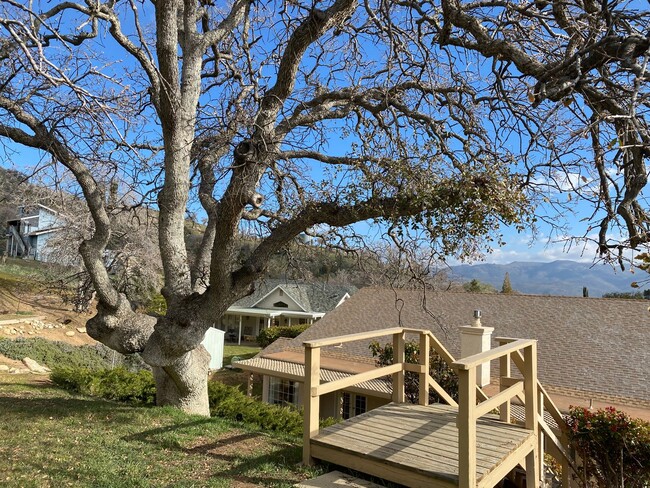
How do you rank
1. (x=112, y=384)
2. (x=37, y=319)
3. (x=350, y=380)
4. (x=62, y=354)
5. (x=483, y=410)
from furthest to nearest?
(x=37, y=319) < (x=62, y=354) < (x=112, y=384) < (x=350, y=380) < (x=483, y=410)

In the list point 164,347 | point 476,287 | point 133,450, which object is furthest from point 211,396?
point 476,287

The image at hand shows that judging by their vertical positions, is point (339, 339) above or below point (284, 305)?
above

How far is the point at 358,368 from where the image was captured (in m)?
13.3

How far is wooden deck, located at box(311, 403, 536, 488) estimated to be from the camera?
3.99 meters

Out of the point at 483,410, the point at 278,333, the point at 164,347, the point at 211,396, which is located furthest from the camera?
the point at 278,333

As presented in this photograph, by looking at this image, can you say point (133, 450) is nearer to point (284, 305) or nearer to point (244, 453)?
point (244, 453)

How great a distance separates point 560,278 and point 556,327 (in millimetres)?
75432

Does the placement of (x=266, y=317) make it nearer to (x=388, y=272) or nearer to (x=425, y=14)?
(x=388, y=272)

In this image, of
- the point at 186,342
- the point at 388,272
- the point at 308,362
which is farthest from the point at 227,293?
the point at 388,272

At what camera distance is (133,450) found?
209 inches

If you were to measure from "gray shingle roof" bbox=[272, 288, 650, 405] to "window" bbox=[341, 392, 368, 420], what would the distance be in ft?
4.47

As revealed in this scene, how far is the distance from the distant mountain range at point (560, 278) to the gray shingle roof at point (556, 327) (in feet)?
3.72

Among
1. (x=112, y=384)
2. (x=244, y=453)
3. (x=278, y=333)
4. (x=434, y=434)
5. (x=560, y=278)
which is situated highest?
(x=560, y=278)

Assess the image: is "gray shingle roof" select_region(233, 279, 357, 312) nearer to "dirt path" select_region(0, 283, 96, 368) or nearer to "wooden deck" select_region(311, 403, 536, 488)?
"dirt path" select_region(0, 283, 96, 368)
